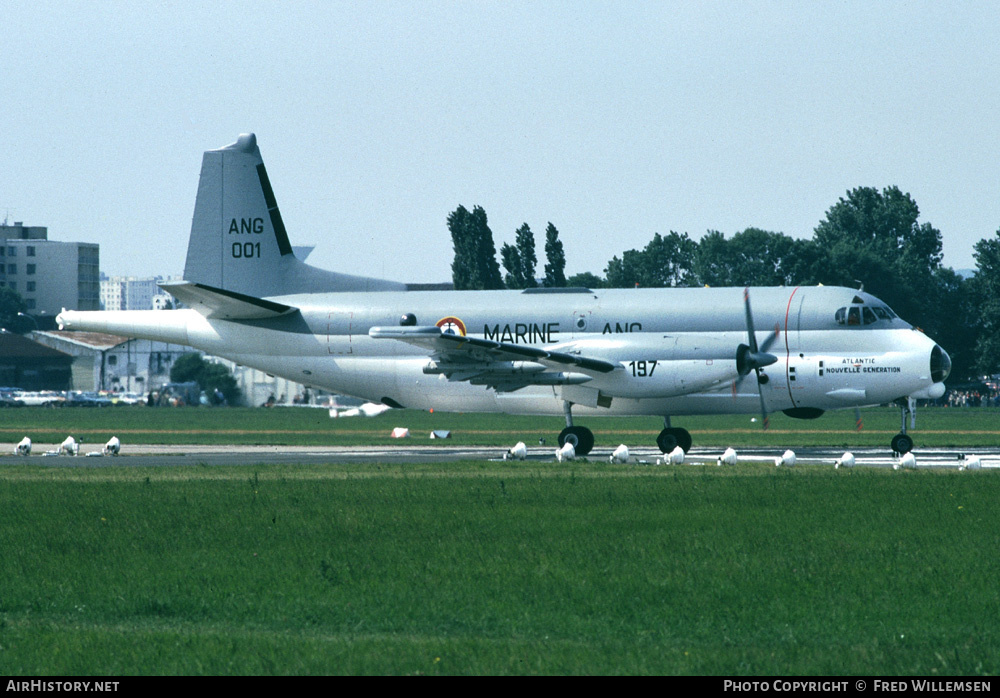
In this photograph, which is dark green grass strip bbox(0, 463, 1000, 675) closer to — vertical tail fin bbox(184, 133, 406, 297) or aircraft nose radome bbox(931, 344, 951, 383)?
aircraft nose radome bbox(931, 344, 951, 383)

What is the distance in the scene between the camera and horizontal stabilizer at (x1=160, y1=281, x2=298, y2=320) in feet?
126

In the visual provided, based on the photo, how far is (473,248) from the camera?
328 feet

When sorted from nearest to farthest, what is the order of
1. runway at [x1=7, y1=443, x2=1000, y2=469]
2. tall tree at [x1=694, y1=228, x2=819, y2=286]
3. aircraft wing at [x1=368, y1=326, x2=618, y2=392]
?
runway at [x1=7, y1=443, x2=1000, y2=469], aircraft wing at [x1=368, y1=326, x2=618, y2=392], tall tree at [x1=694, y1=228, x2=819, y2=286]

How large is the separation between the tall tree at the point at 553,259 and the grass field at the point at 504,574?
248 ft

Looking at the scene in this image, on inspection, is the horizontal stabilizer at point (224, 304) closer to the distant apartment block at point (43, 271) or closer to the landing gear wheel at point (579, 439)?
the landing gear wheel at point (579, 439)

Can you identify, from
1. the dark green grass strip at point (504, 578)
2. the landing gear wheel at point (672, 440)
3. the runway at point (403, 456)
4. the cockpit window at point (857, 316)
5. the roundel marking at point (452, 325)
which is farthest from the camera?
the roundel marking at point (452, 325)

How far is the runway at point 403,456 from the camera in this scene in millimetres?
34312

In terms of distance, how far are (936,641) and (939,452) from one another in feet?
91.7

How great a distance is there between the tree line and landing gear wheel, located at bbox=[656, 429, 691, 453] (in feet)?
190

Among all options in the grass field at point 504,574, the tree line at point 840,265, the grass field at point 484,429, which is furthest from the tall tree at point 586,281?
the grass field at point 504,574

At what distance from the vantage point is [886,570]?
16.6 meters

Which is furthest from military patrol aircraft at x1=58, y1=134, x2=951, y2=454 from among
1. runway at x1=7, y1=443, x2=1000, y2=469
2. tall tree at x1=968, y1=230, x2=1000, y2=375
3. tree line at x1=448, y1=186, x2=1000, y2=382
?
tall tree at x1=968, y1=230, x2=1000, y2=375

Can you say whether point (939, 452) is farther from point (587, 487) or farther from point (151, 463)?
point (151, 463)
